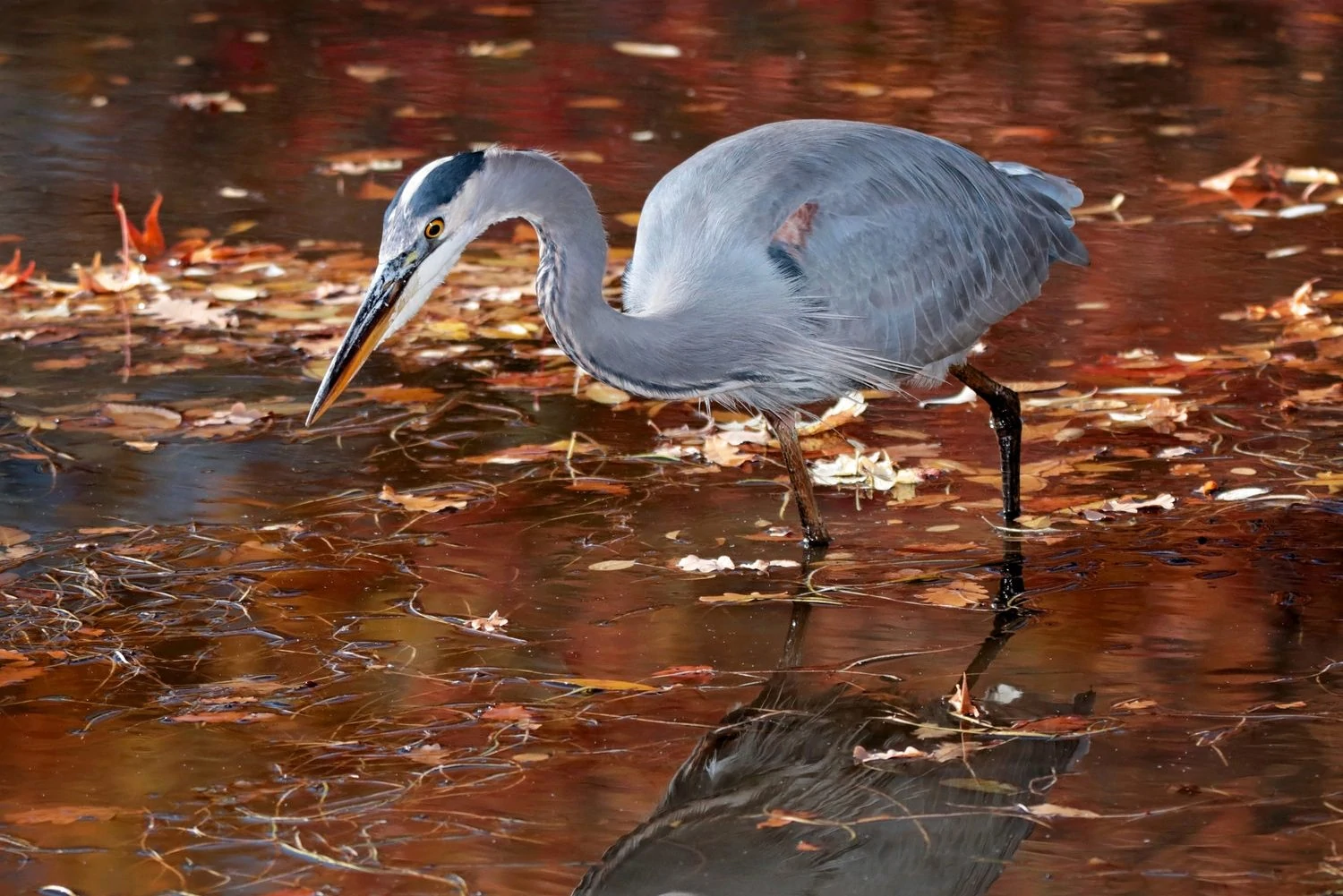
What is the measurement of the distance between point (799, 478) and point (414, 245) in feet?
4.80

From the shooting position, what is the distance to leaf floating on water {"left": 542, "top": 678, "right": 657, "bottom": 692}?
15.0ft

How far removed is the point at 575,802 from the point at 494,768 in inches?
9.3

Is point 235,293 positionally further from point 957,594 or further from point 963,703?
point 963,703

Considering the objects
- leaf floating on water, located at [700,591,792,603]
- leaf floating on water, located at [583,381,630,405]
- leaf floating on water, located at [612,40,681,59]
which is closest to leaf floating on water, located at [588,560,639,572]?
leaf floating on water, located at [700,591,792,603]

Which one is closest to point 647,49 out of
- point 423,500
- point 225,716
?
point 423,500

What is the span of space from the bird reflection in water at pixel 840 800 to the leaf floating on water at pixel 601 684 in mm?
253

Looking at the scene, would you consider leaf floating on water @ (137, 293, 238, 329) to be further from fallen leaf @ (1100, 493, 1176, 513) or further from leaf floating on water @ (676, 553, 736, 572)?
fallen leaf @ (1100, 493, 1176, 513)

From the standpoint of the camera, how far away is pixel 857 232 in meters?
5.24

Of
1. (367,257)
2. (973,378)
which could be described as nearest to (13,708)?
(973,378)

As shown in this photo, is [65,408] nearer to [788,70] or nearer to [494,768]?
[494,768]

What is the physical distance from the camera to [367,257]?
27.6 feet

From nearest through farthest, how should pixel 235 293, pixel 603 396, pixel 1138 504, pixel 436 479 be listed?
pixel 1138 504
pixel 436 479
pixel 603 396
pixel 235 293

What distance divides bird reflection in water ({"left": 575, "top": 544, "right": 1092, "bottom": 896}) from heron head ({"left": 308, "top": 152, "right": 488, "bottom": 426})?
1220 mm

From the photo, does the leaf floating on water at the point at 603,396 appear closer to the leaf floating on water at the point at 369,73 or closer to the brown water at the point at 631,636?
the brown water at the point at 631,636
